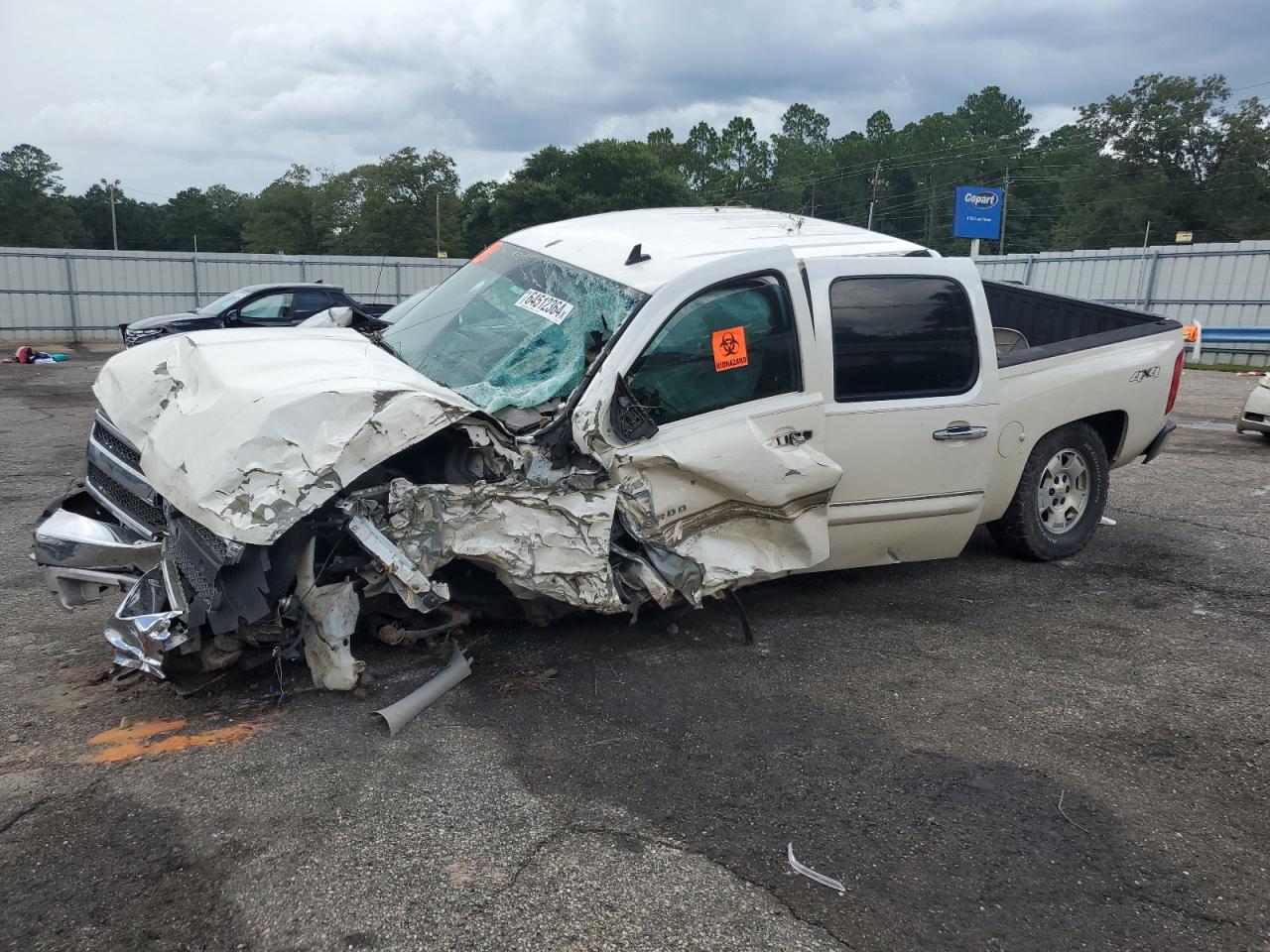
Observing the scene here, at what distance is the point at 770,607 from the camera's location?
196 inches

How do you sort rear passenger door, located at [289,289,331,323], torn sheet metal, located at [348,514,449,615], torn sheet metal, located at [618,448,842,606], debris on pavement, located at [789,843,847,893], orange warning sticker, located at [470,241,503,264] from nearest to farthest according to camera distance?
debris on pavement, located at [789,843,847,893], torn sheet metal, located at [348,514,449,615], torn sheet metal, located at [618,448,842,606], orange warning sticker, located at [470,241,503,264], rear passenger door, located at [289,289,331,323]

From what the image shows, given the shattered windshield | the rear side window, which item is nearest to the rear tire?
the rear side window

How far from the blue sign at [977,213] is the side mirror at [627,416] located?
82.8ft

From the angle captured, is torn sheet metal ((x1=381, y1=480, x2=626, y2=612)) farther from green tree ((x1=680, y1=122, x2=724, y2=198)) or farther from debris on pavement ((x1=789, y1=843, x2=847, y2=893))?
green tree ((x1=680, y1=122, x2=724, y2=198))

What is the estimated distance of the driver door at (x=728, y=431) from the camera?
403 centimetres

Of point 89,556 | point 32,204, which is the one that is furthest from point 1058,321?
point 32,204

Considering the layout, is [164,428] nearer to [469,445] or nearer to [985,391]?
[469,445]

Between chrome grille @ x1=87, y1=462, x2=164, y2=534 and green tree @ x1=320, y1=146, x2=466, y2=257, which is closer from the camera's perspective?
chrome grille @ x1=87, y1=462, x2=164, y2=534

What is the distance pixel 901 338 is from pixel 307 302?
12.8 m

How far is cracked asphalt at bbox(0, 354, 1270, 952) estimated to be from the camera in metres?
2.63

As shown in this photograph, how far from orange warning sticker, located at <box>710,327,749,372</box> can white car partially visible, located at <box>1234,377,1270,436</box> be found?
7948 millimetres

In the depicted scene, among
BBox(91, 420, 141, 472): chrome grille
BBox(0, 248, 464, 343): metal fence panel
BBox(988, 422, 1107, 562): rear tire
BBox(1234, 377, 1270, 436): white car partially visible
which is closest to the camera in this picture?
BBox(91, 420, 141, 472): chrome grille

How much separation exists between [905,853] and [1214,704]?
1.96 meters

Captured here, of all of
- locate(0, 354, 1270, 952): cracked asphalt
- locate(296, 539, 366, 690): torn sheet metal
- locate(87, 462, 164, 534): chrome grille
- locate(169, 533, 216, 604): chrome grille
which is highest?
locate(87, 462, 164, 534): chrome grille
